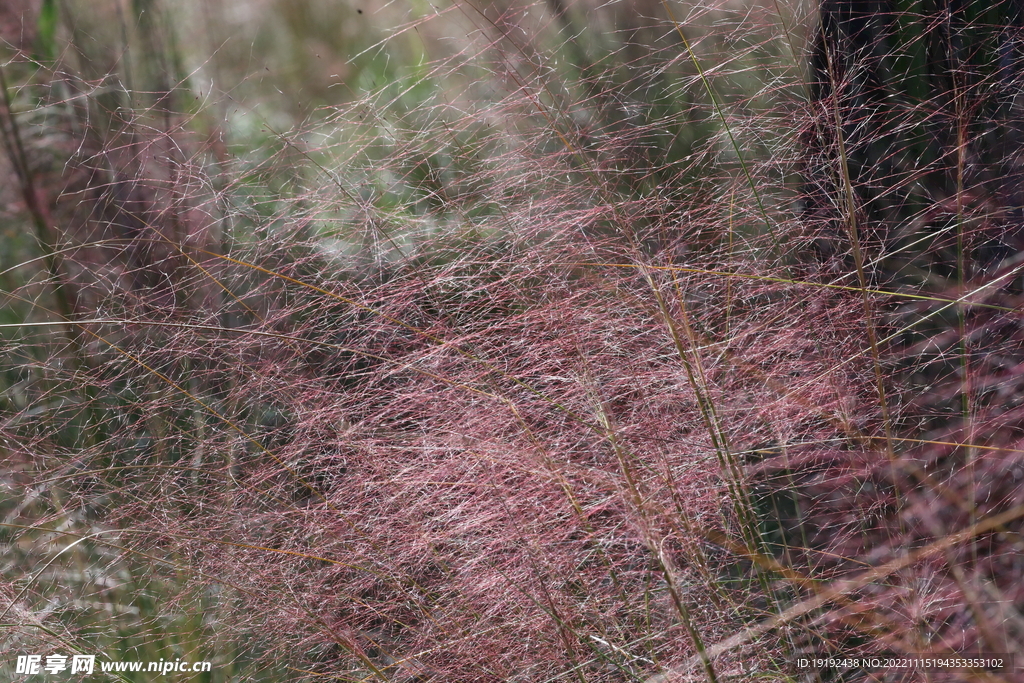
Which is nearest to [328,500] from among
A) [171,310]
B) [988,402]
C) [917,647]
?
[171,310]

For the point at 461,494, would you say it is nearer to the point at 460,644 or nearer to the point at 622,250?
the point at 460,644

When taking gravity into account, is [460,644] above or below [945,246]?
below

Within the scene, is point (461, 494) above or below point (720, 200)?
below

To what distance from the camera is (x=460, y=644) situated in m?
1.25

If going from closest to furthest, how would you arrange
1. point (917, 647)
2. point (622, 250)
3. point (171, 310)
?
point (917, 647) → point (622, 250) → point (171, 310)

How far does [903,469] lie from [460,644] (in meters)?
0.83

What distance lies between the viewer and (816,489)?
1.34 metres

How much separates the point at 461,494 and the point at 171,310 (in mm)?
780

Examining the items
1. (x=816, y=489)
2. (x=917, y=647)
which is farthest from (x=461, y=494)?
(x=917, y=647)

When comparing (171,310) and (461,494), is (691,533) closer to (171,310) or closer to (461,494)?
(461,494)

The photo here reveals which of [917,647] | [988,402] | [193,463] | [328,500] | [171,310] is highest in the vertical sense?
[171,310]

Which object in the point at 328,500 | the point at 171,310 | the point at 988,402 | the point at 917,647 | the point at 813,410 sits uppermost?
the point at 171,310

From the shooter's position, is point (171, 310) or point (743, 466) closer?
point (743, 466)

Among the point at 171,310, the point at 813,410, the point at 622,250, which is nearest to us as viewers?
the point at 813,410
